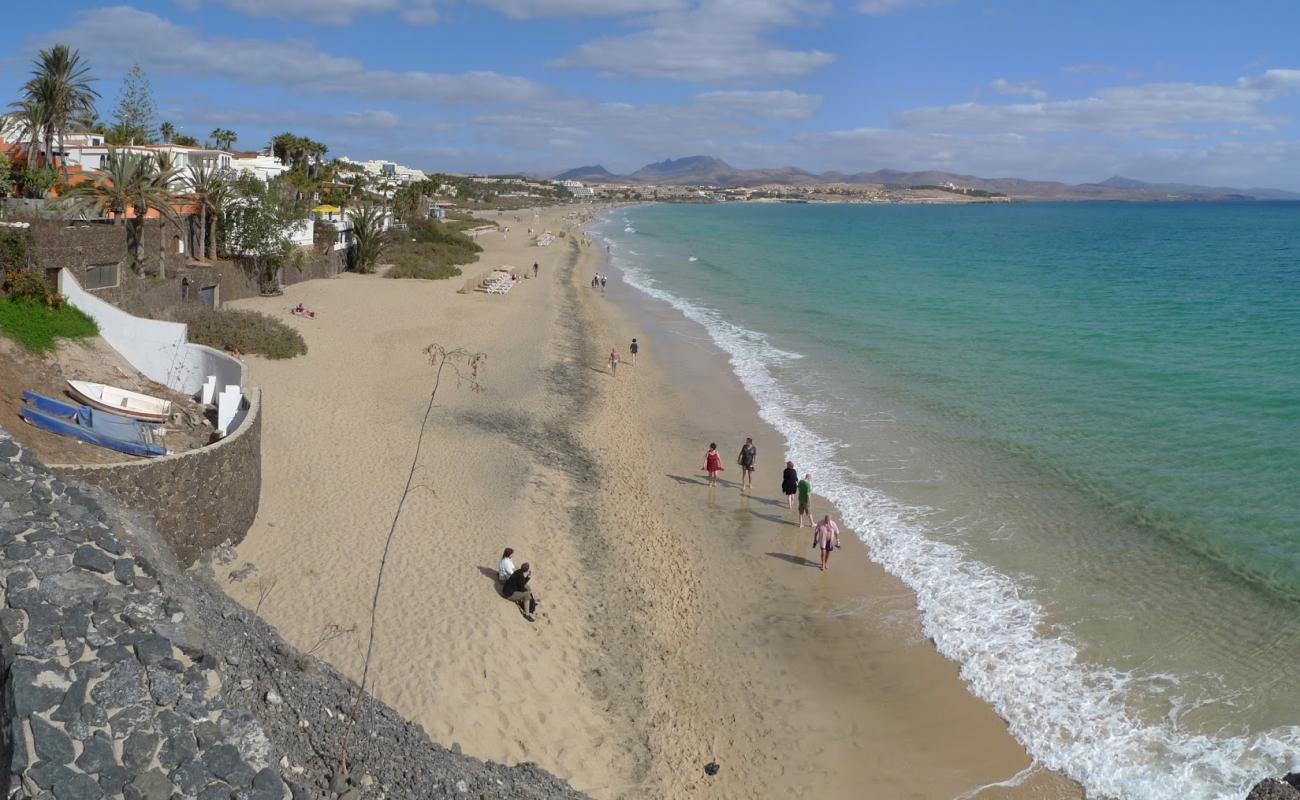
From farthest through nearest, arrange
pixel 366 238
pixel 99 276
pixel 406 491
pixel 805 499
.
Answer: pixel 366 238
pixel 99 276
pixel 805 499
pixel 406 491

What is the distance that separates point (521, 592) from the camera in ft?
Result: 38.6

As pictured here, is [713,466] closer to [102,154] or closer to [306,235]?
[306,235]

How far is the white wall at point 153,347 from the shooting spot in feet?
52.6

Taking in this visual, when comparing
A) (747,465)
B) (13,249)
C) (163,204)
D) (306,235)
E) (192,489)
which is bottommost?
(747,465)

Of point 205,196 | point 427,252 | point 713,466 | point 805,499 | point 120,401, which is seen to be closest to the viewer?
point 120,401

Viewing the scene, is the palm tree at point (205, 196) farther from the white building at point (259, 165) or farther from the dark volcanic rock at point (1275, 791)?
the dark volcanic rock at point (1275, 791)

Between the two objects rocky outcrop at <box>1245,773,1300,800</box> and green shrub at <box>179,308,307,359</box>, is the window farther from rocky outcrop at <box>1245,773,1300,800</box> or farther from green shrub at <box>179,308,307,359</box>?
rocky outcrop at <box>1245,773,1300,800</box>

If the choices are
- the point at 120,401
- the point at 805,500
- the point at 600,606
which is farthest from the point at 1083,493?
the point at 120,401

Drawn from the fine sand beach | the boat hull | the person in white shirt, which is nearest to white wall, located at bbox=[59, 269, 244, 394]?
the fine sand beach

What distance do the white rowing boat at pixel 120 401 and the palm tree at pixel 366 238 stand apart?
27.6 meters

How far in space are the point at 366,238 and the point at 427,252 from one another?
853 cm

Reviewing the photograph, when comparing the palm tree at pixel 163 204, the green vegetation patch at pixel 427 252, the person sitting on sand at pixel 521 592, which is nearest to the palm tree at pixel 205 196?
the palm tree at pixel 163 204

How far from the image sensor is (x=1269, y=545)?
14.8 m

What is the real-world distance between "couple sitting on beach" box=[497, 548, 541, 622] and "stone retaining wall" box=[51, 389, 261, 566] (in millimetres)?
3576
